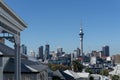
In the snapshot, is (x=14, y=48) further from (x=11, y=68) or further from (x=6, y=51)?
(x=11, y=68)

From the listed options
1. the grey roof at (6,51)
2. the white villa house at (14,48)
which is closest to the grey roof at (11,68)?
the white villa house at (14,48)

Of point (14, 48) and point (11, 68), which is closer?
point (14, 48)

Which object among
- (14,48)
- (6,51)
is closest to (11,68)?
(6,51)

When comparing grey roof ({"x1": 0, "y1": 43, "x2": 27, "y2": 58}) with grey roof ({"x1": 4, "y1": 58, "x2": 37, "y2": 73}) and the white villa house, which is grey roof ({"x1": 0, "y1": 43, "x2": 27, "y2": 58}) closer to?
the white villa house

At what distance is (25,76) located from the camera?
28328mm

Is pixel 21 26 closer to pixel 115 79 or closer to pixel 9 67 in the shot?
pixel 9 67

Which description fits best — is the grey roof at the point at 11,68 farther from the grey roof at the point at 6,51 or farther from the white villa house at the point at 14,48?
the grey roof at the point at 6,51

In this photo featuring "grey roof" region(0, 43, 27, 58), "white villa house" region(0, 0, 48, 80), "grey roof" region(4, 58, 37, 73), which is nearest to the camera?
"white villa house" region(0, 0, 48, 80)

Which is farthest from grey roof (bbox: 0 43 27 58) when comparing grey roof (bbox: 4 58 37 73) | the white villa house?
grey roof (bbox: 4 58 37 73)

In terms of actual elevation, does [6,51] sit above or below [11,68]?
above

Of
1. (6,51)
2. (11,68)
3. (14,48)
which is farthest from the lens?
(11,68)

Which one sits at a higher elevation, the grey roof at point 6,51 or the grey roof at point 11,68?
the grey roof at point 6,51

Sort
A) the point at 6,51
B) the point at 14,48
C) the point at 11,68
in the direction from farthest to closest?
1. the point at 11,68
2. the point at 6,51
3. the point at 14,48

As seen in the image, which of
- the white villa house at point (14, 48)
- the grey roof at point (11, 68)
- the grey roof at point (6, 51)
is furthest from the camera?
the grey roof at point (11, 68)
